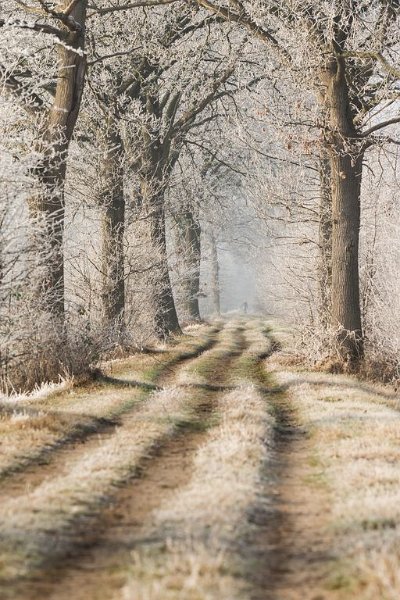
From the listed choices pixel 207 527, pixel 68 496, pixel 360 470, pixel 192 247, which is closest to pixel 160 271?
pixel 192 247

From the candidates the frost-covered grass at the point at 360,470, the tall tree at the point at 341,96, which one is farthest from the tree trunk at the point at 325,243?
the frost-covered grass at the point at 360,470

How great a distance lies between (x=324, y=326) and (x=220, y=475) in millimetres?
11496

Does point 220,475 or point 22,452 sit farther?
point 22,452

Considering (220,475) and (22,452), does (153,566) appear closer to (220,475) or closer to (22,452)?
(220,475)

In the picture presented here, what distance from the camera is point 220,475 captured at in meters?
7.73

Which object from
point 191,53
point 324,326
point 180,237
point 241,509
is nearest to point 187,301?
point 180,237

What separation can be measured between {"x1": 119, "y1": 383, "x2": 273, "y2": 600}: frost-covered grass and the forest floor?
0.05ft

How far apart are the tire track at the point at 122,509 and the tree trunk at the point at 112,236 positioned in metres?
9.02

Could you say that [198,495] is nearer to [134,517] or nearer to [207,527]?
[134,517]

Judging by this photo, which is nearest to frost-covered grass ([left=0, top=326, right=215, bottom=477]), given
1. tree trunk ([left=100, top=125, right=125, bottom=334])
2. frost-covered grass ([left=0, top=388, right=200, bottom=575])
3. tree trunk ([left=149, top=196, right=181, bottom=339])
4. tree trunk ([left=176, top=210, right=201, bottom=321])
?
frost-covered grass ([left=0, top=388, right=200, bottom=575])

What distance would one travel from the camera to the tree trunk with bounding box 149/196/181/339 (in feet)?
78.8

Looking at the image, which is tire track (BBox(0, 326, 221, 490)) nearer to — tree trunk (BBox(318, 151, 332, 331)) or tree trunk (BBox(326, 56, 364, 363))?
tree trunk (BBox(326, 56, 364, 363))

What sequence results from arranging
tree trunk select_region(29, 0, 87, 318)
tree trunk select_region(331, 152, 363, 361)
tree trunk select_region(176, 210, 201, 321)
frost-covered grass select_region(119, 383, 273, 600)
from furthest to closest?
tree trunk select_region(176, 210, 201, 321)
tree trunk select_region(331, 152, 363, 361)
tree trunk select_region(29, 0, 87, 318)
frost-covered grass select_region(119, 383, 273, 600)

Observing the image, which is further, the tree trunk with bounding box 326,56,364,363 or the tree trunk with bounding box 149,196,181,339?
the tree trunk with bounding box 149,196,181,339
